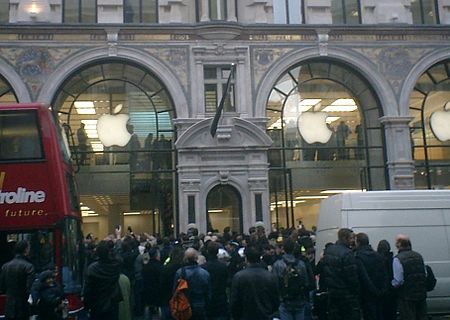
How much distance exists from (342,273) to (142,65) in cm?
1482

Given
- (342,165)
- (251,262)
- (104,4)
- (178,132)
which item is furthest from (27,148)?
(342,165)

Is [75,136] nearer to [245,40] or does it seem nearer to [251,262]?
[245,40]

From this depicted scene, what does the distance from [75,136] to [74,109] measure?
1042 millimetres

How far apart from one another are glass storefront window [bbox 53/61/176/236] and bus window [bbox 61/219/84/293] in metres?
9.55

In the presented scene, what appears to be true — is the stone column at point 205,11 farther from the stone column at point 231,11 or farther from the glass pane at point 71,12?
the glass pane at point 71,12

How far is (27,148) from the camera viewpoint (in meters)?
11.3

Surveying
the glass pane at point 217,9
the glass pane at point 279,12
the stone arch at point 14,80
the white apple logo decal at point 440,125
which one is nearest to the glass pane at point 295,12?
the glass pane at point 279,12

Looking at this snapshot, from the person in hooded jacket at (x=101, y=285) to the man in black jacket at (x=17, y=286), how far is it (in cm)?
110

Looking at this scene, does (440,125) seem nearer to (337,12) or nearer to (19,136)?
(337,12)

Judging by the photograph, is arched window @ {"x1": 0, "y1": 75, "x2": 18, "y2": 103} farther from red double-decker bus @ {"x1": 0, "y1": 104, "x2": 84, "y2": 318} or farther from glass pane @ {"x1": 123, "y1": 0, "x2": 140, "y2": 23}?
red double-decker bus @ {"x1": 0, "y1": 104, "x2": 84, "y2": 318}

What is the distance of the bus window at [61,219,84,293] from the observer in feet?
36.2

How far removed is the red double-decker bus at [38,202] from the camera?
10992 mm

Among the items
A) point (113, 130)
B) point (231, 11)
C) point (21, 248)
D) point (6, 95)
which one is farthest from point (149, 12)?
point (21, 248)

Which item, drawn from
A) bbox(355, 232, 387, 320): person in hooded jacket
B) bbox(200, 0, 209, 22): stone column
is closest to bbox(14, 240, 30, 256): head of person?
bbox(355, 232, 387, 320): person in hooded jacket
